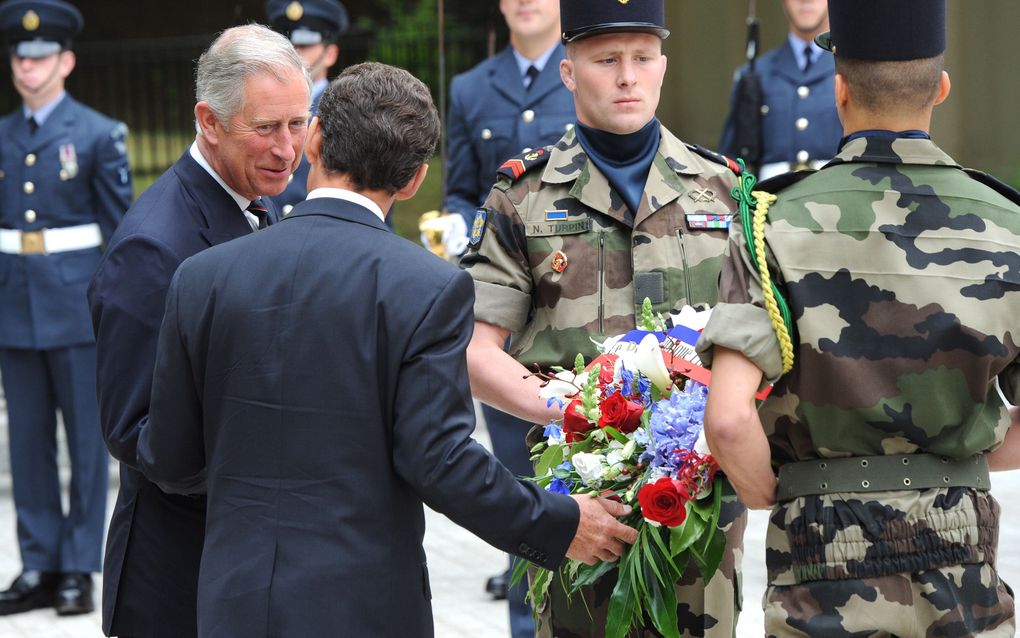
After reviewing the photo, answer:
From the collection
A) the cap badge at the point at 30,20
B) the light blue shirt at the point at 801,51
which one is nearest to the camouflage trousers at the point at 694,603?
the light blue shirt at the point at 801,51

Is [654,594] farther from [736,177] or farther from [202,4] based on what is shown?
[202,4]

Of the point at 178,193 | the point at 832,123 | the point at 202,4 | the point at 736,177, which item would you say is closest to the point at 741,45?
the point at 832,123

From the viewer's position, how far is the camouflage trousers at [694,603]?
127 inches

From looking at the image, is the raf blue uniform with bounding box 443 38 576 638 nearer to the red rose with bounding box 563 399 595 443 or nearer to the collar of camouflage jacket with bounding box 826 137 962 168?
→ the red rose with bounding box 563 399 595 443

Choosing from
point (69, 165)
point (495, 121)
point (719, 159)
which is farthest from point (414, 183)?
point (69, 165)

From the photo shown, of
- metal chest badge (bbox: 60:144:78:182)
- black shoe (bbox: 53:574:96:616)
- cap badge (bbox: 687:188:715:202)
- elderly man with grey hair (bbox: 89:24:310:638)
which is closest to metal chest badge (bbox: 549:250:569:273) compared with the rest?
cap badge (bbox: 687:188:715:202)

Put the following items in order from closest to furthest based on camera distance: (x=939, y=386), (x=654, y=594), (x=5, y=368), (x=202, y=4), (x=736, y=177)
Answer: (x=939, y=386), (x=654, y=594), (x=736, y=177), (x=5, y=368), (x=202, y=4)

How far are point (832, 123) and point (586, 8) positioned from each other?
3.32 m

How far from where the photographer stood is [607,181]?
347 centimetres

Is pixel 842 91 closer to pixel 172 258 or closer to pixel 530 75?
pixel 172 258

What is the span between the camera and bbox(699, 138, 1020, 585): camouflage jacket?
247cm

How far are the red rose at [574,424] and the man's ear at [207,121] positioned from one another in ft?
3.06

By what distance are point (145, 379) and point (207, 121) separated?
58cm

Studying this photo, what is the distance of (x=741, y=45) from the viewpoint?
32.1ft
